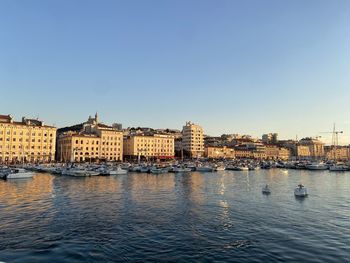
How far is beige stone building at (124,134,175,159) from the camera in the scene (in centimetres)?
17475

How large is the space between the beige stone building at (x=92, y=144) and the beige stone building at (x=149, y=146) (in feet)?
31.9

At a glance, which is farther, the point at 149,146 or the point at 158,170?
the point at 149,146

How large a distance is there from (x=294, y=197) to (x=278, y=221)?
17848 millimetres

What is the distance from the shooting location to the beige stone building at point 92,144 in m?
149

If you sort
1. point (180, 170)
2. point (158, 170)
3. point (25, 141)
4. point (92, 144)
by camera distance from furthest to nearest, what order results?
point (92, 144) → point (25, 141) → point (180, 170) → point (158, 170)

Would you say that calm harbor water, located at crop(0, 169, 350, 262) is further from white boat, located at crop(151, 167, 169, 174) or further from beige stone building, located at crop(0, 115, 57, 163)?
beige stone building, located at crop(0, 115, 57, 163)

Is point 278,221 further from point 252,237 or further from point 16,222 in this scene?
point 16,222

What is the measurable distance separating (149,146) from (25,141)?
66.5 meters

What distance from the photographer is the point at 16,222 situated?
86.3ft

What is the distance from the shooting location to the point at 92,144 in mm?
155000

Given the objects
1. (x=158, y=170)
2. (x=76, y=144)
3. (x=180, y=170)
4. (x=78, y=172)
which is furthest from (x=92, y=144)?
(x=78, y=172)

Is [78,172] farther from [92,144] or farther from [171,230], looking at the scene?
[92,144]

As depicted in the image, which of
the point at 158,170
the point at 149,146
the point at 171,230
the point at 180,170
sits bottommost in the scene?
the point at 171,230

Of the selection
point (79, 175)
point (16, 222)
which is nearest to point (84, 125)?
point (79, 175)
